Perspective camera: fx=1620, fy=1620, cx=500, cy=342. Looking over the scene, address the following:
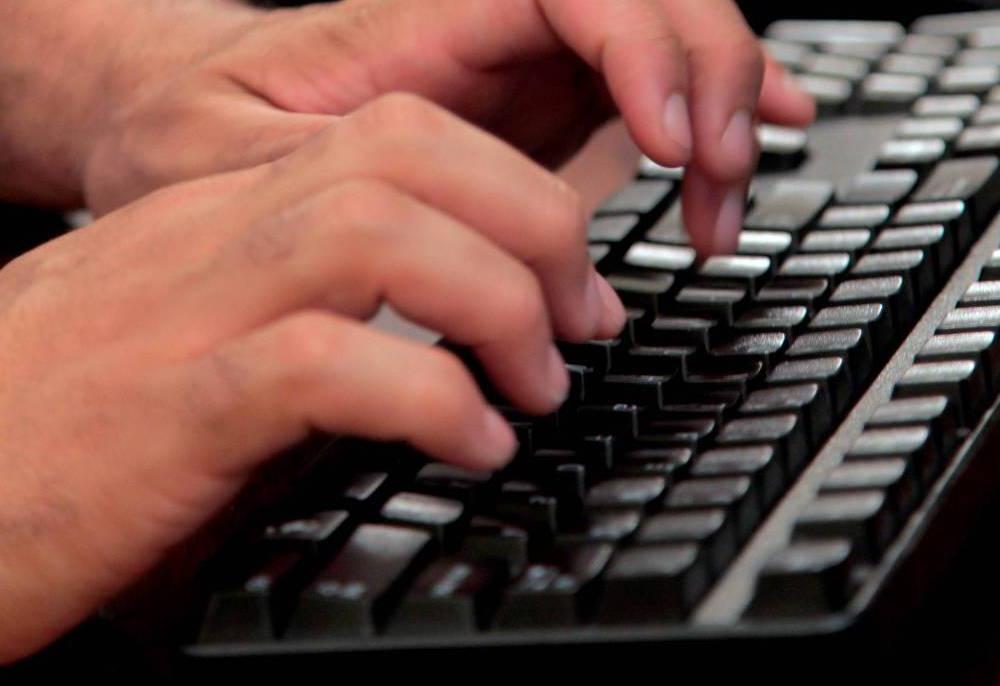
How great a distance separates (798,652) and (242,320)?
17 cm

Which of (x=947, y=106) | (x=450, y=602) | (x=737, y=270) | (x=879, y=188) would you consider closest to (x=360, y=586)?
(x=450, y=602)

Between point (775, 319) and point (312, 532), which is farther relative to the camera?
point (775, 319)

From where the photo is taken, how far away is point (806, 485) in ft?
1.42

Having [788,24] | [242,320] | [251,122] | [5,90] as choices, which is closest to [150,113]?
[251,122]

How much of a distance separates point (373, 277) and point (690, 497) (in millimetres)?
101

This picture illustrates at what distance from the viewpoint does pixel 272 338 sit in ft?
1.34

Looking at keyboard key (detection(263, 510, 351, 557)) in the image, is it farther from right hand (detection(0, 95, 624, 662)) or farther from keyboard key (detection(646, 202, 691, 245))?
keyboard key (detection(646, 202, 691, 245))

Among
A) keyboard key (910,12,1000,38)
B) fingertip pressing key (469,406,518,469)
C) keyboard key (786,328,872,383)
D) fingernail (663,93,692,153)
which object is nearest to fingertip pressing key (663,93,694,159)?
fingernail (663,93,692,153)

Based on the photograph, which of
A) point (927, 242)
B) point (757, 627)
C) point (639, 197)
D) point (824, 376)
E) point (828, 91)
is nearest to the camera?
point (757, 627)

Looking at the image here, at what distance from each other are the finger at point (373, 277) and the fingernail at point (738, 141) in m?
0.21

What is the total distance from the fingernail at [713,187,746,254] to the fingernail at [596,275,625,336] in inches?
5.0

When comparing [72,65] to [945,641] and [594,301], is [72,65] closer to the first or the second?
[594,301]

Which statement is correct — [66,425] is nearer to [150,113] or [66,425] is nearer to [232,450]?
[232,450]

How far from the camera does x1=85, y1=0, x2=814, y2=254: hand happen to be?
0.60 metres
